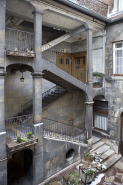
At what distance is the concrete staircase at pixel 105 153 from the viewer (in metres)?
8.30

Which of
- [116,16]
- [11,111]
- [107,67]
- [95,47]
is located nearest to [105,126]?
[107,67]

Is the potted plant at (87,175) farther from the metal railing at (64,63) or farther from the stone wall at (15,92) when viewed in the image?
the metal railing at (64,63)

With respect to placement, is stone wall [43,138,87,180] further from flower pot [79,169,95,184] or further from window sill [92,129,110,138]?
window sill [92,129,110,138]

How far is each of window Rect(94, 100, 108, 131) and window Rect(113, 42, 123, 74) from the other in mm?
2290

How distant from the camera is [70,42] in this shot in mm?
11641

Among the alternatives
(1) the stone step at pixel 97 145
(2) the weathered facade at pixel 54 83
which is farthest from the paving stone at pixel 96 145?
(2) the weathered facade at pixel 54 83

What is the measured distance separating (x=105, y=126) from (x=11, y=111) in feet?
20.1

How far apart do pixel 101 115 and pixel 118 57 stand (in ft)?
13.0

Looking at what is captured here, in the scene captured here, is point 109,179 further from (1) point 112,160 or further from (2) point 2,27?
(2) point 2,27

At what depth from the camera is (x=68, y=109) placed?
10.3m

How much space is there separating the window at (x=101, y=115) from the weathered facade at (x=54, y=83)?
67 millimetres

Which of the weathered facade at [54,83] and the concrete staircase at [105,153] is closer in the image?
the weathered facade at [54,83]

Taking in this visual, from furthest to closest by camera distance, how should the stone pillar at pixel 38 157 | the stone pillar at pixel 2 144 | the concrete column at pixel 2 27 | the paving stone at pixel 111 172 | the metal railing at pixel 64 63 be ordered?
the metal railing at pixel 64 63
the paving stone at pixel 111 172
the stone pillar at pixel 38 157
the stone pillar at pixel 2 144
the concrete column at pixel 2 27

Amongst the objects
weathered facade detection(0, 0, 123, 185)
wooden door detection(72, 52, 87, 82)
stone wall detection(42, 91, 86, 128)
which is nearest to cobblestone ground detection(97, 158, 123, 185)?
weathered facade detection(0, 0, 123, 185)
